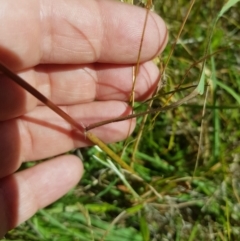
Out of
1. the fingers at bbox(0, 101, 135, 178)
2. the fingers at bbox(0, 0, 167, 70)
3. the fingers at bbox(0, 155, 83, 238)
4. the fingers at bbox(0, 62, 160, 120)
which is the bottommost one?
the fingers at bbox(0, 155, 83, 238)

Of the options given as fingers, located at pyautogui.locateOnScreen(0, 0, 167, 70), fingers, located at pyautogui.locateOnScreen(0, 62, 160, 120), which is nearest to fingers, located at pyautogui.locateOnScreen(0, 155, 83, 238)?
fingers, located at pyautogui.locateOnScreen(0, 62, 160, 120)

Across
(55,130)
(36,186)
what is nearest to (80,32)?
(55,130)

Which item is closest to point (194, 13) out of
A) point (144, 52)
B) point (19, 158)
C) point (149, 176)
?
point (144, 52)

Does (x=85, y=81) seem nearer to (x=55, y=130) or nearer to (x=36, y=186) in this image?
(x=55, y=130)

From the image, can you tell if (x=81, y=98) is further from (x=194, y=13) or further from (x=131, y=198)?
(x=194, y=13)

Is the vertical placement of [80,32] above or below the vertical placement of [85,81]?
above

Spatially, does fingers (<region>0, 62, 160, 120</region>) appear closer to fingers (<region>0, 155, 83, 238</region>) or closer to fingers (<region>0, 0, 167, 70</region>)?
fingers (<region>0, 0, 167, 70</region>)
